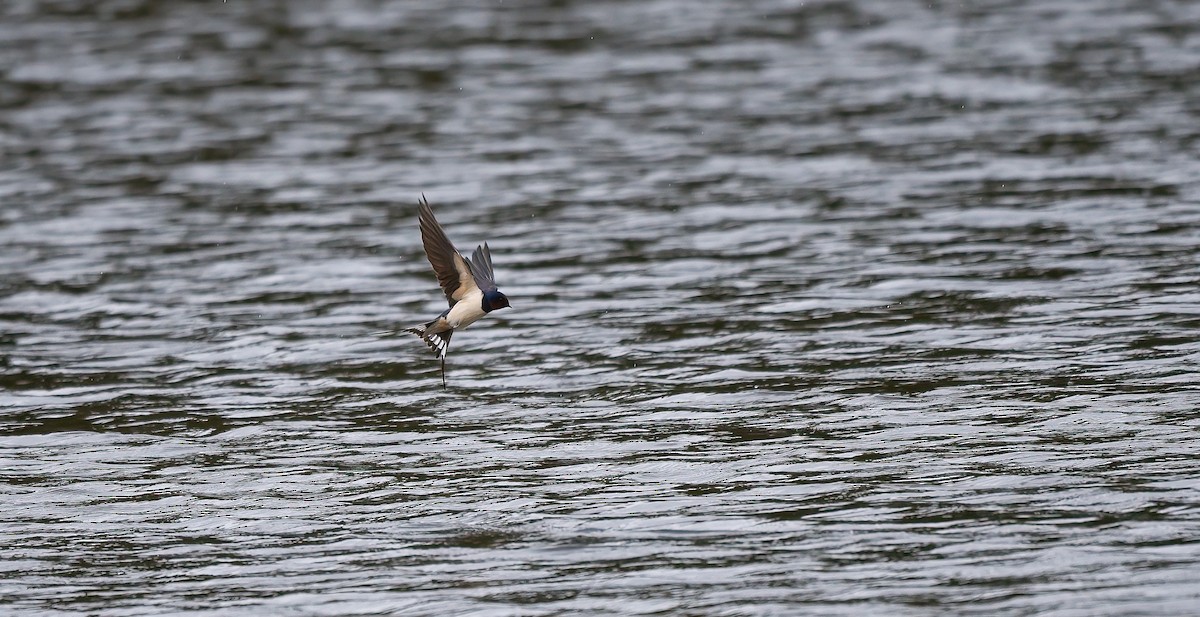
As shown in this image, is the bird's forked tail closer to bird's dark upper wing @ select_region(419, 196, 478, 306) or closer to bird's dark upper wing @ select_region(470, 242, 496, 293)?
→ bird's dark upper wing @ select_region(419, 196, 478, 306)

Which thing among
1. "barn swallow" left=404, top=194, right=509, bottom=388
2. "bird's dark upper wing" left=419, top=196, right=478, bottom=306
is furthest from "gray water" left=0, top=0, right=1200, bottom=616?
"bird's dark upper wing" left=419, top=196, right=478, bottom=306

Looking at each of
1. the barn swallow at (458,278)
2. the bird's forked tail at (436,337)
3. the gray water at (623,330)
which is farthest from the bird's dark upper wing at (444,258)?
the gray water at (623,330)

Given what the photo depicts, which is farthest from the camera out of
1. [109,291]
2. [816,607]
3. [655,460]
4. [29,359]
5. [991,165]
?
[991,165]

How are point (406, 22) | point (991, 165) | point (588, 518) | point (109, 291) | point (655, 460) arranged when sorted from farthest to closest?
point (406, 22) < point (991, 165) < point (109, 291) < point (655, 460) < point (588, 518)

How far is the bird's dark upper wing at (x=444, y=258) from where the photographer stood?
871 centimetres

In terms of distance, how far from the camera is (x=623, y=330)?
36.6ft

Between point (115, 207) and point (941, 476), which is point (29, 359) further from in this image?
point (941, 476)

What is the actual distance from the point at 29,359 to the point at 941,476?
611 centimetres

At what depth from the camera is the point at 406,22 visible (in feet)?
80.9

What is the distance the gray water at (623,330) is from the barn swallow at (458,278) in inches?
26.8

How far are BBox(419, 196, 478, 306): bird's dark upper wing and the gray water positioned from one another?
32.0 inches

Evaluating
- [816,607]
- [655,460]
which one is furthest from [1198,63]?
[816,607]

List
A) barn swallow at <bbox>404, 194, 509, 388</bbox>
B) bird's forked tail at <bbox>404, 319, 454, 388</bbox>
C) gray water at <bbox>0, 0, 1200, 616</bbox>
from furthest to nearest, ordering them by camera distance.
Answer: bird's forked tail at <bbox>404, 319, 454, 388</bbox> < barn swallow at <bbox>404, 194, 509, 388</bbox> < gray water at <bbox>0, 0, 1200, 616</bbox>

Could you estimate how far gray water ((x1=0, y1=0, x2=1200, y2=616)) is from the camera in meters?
7.17
